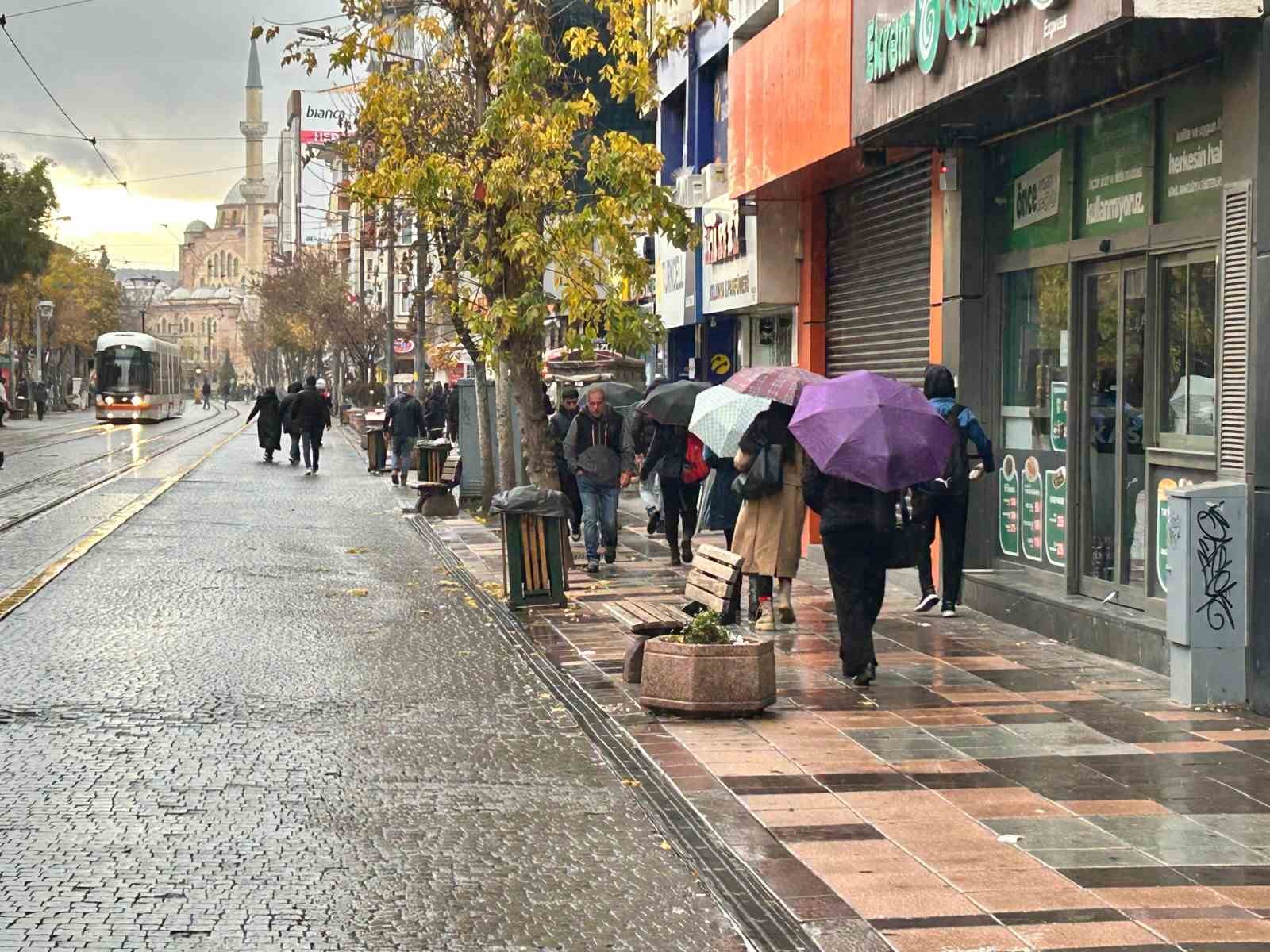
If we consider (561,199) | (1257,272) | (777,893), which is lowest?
(777,893)

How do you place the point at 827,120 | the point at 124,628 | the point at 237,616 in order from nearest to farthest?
the point at 124,628 < the point at 237,616 < the point at 827,120

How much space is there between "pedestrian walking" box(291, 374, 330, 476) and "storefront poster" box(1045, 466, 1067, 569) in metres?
23.4

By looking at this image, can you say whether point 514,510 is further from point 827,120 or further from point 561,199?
point 561,199

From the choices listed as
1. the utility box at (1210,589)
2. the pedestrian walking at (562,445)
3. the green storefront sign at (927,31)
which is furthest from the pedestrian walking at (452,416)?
the utility box at (1210,589)

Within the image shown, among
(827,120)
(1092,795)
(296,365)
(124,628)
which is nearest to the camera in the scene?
(1092,795)

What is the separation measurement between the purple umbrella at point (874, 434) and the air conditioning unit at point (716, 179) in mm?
12209

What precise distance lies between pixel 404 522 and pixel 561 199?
5685mm

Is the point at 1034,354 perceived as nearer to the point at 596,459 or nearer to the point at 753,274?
→ the point at 596,459

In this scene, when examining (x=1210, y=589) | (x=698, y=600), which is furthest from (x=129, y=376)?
(x=1210, y=589)

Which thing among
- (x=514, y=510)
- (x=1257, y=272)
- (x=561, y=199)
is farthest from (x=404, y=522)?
(x=1257, y=272)

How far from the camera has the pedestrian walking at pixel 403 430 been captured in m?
31.6

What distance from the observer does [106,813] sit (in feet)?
22.6

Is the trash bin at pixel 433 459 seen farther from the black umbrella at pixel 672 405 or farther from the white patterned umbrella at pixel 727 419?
the white patterned umbrella at pixel 727 419

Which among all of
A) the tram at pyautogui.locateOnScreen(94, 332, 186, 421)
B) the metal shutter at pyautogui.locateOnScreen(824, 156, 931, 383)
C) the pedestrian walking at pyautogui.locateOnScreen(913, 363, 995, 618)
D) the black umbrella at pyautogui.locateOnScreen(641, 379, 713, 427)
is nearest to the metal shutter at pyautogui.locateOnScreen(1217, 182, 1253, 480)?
the pedestrian walking at pyautogui.locateOnScreen(913, 363, 995, 618)
